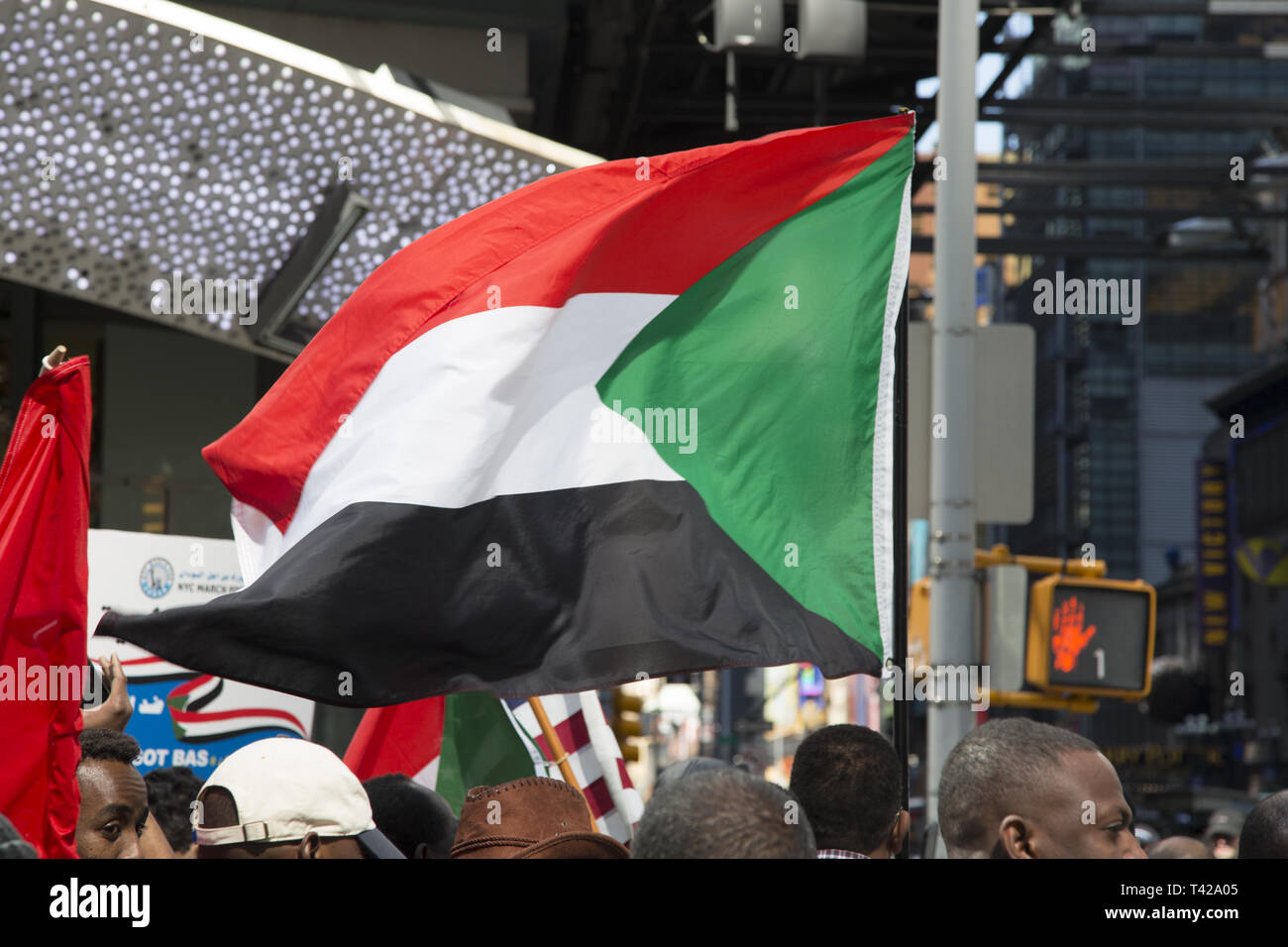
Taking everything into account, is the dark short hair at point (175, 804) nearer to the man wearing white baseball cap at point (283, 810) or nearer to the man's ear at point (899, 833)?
the man wearing white baseball cap at point (283, 810)

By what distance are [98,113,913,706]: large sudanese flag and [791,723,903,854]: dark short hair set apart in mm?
253

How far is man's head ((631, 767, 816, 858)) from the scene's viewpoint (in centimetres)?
276

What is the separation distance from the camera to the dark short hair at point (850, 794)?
469 centimetres

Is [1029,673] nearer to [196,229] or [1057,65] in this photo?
[196,229]

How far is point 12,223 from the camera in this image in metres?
9.19

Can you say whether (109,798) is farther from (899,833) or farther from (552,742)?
(899,833)

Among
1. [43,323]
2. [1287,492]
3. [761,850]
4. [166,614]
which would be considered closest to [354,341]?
[166,614]

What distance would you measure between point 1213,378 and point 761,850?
8120 centimetres

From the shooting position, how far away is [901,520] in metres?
5.92

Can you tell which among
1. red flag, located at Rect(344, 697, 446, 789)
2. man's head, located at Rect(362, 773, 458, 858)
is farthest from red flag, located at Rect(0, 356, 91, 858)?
red flag, located at Rect(344, 697, 446, 789)

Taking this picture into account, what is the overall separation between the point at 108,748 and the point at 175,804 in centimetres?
58

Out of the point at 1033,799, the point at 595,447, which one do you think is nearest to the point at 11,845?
the point at 1033,799

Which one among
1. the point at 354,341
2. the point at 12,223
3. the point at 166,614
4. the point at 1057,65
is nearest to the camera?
the point at 166,614

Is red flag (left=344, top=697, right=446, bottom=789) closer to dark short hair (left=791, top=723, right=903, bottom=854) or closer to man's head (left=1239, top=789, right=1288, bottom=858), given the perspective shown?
dark short hair (left=791, top=723, right=903, bottom=854)
